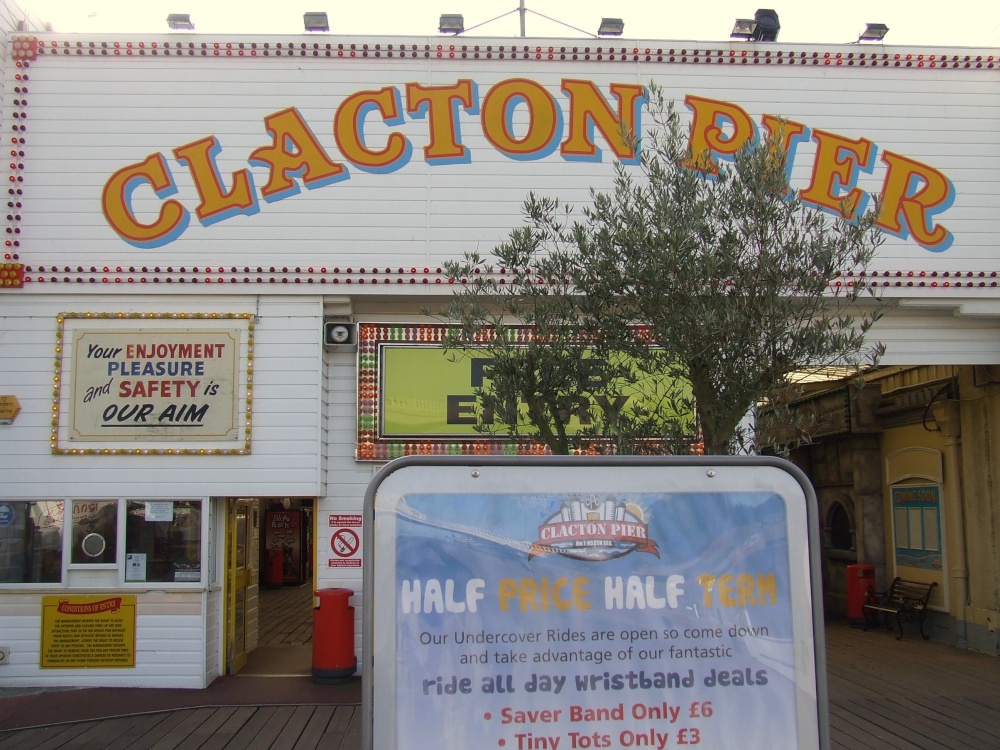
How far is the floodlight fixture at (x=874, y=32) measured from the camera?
10602 millimetres

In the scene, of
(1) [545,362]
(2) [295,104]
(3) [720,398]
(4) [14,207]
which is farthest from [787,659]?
(4) [14,207]

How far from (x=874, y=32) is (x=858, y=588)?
779 centimetres

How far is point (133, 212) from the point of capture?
968cm

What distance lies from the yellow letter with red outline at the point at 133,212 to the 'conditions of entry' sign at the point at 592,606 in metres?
7.18

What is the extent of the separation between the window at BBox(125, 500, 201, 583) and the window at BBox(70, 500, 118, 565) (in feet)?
0.48

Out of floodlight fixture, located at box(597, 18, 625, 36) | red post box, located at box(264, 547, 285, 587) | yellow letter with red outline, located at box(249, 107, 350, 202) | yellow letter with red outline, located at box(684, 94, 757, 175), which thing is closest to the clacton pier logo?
yellow letter with red outline, located at box(249, 107, 350, 202)

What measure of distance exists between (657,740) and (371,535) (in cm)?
129

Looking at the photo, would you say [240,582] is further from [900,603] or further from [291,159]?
[900,603]

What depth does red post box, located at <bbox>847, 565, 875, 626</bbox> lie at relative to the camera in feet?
44.5

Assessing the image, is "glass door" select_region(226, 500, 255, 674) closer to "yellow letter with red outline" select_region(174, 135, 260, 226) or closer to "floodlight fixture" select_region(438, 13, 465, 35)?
"yellow letter with red outline" select_region(174, 135, 260, 226)

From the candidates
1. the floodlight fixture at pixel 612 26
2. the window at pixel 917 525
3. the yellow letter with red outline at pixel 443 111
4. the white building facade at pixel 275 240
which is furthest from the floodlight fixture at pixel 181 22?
the window at pixel 917 525

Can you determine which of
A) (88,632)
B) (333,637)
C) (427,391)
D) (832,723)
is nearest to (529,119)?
(427,391)

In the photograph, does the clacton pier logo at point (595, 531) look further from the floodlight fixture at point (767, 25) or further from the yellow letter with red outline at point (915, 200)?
the floodlight fixture at point (767, 25)

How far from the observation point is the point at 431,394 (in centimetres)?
994
